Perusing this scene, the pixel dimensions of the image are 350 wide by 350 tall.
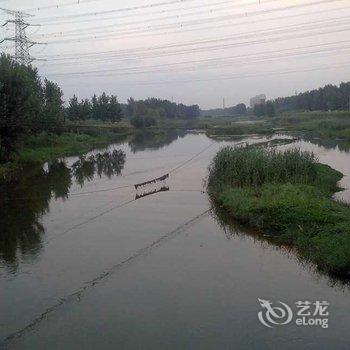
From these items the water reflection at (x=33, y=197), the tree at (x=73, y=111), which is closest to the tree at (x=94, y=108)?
the tree at (x=73, y=111)

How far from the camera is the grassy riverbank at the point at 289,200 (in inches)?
521

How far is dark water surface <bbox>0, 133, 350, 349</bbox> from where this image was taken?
933 centimetres

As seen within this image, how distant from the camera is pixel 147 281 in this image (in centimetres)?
1223

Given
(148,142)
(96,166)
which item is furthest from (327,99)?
(96,166)

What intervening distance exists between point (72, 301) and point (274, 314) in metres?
4.94

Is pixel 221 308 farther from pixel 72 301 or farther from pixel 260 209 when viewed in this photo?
pixel 260 209

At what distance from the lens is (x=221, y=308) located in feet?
34.5

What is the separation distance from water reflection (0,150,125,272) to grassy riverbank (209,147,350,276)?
8.32m

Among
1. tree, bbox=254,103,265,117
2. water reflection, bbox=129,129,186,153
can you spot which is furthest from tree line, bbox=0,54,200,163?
tree, bbox=254,103,265,117

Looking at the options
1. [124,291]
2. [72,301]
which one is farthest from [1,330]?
[124,291]

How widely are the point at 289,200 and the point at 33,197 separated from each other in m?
14.6

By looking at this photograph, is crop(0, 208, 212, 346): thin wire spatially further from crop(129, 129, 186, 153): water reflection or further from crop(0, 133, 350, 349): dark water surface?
crop(129, 129, 186, 153): water reflection

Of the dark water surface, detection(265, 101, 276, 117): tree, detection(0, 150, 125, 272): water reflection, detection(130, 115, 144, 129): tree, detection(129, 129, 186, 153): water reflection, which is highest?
detection(265, 101, 276, 117): tree

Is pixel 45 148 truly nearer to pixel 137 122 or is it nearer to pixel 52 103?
pixel 52 103
